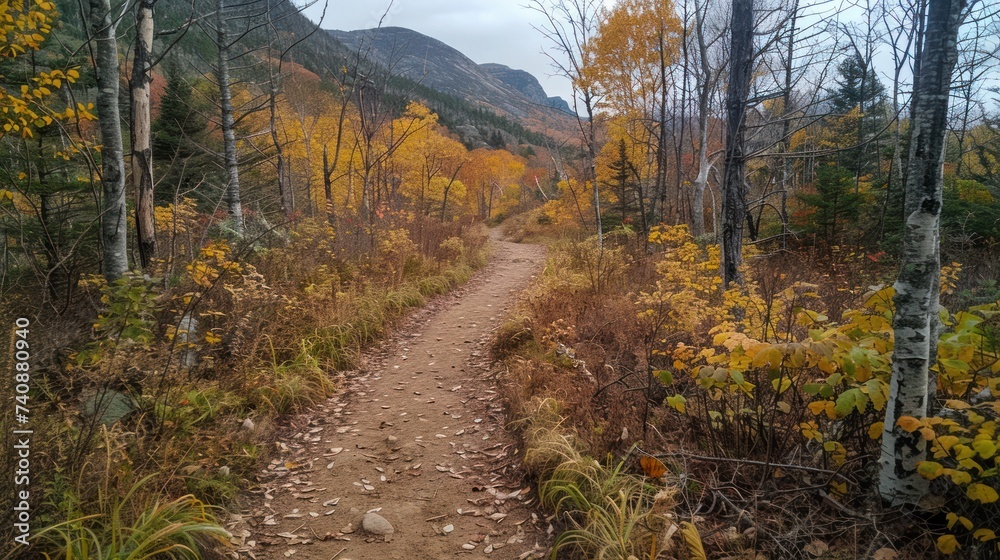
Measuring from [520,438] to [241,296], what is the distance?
3.71 m

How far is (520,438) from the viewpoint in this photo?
414cm

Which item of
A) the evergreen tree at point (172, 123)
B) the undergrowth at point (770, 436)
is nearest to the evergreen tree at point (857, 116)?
the undergrowth at point (770, 436)

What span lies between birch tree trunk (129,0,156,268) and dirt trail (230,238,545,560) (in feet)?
8.19

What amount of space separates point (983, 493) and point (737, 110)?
13.7ft

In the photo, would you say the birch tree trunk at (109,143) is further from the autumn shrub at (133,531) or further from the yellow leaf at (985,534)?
the yellow leaf at (985,534)

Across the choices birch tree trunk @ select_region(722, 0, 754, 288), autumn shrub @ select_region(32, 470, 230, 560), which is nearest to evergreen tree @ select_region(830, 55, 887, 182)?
birch tree trunk @ select_region(722, 0, 754, 288)

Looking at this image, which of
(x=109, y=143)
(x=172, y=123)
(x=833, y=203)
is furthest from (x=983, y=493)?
Result: (x=172, y=123)

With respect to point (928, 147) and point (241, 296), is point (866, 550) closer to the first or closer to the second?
point (928, 147)

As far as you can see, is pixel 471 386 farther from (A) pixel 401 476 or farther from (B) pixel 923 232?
(B) pixel 923 232

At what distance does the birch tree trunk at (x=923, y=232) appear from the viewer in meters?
2.00

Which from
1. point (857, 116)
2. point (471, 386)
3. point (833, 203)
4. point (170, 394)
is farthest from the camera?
point (857, 116)

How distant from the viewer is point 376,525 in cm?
320

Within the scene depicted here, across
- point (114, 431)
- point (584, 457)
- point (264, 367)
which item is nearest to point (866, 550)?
point (584, 457)

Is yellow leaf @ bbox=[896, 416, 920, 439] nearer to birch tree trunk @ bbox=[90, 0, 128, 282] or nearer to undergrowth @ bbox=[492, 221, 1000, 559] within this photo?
undergrowth @ bbox=[492, 221, 1000, 559]
